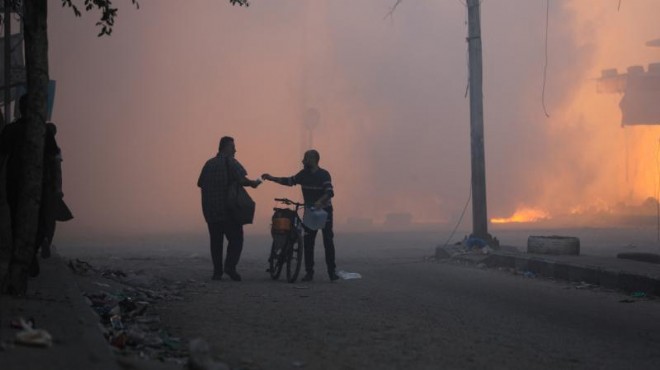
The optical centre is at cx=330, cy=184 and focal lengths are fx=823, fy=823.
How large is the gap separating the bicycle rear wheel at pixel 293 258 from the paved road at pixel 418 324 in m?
0.30

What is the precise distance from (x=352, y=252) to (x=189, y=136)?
3507cm

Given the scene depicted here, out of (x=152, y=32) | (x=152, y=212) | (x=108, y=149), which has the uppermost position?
(x=152, y=32)

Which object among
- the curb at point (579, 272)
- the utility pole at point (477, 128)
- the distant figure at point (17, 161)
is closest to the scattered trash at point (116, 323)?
the distant figure at point (17, 161)

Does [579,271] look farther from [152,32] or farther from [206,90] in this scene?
[152,32]

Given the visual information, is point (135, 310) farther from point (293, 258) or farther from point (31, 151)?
point (293, 258)

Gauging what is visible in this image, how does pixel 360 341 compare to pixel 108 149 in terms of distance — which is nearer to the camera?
pixel 360 341

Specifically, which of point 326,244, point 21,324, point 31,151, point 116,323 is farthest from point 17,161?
point 326,244

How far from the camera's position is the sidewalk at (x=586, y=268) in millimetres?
10695

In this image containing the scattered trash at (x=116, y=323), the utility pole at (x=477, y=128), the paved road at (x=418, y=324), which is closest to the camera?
the paved road at (x=418, y=324)

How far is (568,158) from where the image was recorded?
59188 mm

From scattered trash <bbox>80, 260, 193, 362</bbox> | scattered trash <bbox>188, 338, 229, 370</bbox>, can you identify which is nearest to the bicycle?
scattered trash <bbox>80, 260, 193, 362</bbox>

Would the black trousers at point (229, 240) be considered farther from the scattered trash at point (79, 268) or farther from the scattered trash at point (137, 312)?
the scattered trash at point (79, 268)

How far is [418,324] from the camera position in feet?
24.7

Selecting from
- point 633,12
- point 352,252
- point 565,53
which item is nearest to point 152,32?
point 565,53
